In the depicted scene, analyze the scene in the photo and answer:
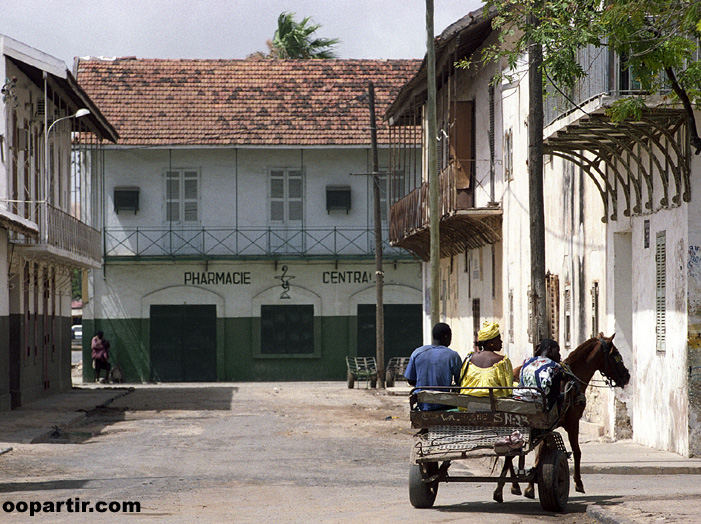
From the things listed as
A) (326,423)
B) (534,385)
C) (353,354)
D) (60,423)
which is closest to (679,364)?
(534,385)

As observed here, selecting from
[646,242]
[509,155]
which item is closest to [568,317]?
[646,242]

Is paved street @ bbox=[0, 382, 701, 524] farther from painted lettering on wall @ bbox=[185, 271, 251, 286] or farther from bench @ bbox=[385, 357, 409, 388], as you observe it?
painted lettering on wall @ bbox=[185, 271, 251, 286]

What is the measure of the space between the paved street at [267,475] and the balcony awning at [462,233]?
4242 mm

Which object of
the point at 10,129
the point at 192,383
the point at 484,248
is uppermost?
the point at 10,129

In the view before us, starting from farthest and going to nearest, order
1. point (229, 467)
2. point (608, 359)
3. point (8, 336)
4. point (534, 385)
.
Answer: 1. point (8, 336)
2. point (229, 467)
3. point (608, 359)
4. point (534, 385)

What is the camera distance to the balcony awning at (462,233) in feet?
84.6

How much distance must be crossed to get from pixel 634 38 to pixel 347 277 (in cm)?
2913

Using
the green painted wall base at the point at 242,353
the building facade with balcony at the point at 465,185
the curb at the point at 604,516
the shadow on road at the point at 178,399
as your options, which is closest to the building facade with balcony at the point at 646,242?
the curb at the point at 604,516

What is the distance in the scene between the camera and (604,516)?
10.0 m

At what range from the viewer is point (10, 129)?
26.2m

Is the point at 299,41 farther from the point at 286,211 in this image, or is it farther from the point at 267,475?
the point at 267,475

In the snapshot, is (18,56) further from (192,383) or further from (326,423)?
(192,383)

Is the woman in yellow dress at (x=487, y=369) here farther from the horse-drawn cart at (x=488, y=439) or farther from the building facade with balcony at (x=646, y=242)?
the building facade with balcony at (x=646, y=242)

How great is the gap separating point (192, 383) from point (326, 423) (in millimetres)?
18367
